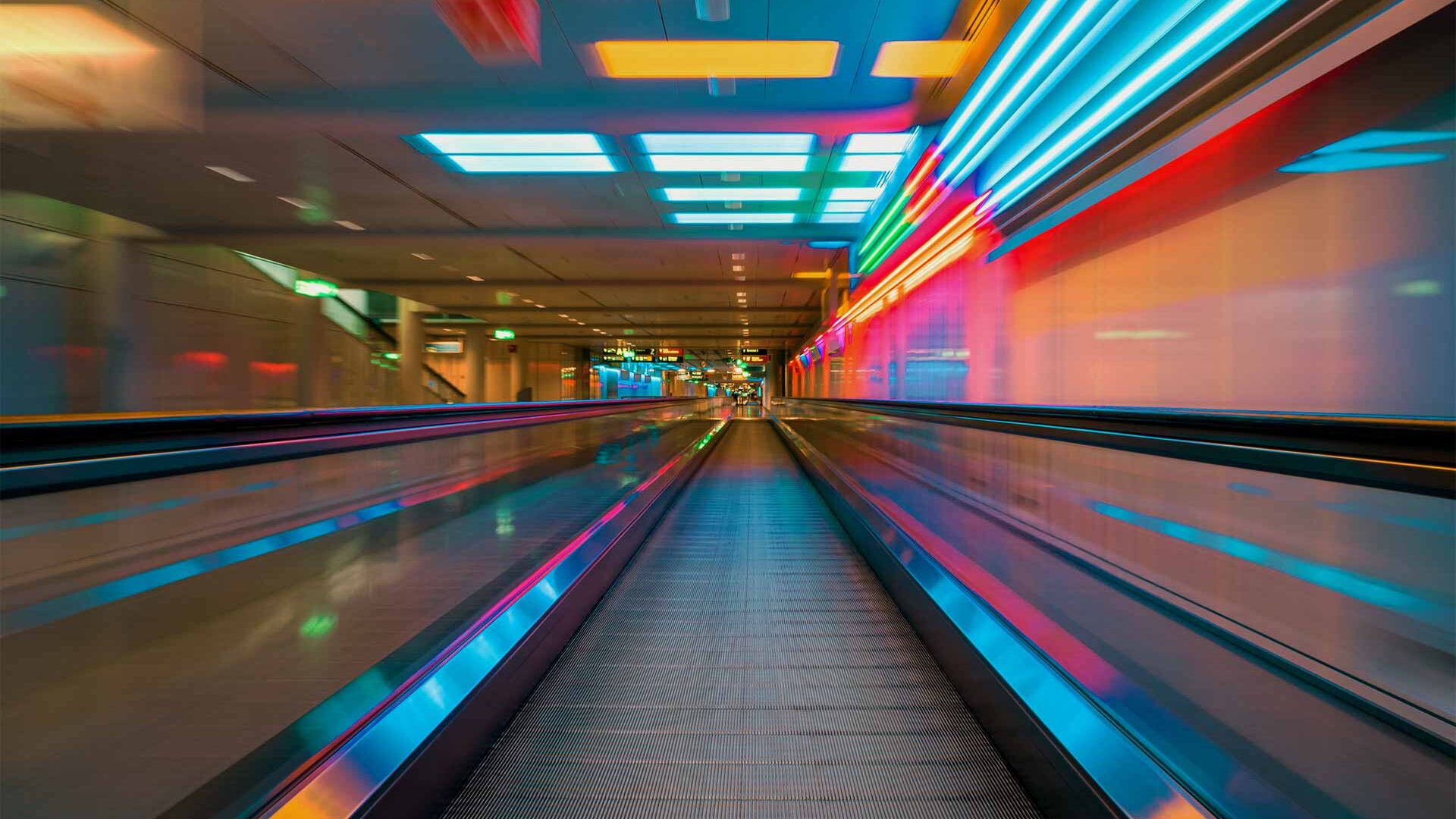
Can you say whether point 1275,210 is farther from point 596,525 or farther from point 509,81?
point 509,81

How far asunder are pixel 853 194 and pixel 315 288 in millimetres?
15054

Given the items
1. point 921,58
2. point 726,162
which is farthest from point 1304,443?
point 726,162

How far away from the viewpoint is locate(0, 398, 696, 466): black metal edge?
1.67m

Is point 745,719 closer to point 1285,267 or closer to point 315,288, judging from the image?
point 1285,267

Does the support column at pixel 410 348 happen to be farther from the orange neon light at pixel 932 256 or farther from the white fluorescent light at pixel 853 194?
the white fluorescent light at pixel 853 194

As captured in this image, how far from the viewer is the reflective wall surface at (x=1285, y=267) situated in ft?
8.59

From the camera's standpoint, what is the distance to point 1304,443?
1527 millimetres

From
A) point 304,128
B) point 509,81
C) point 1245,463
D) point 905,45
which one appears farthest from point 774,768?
A: point 304,128

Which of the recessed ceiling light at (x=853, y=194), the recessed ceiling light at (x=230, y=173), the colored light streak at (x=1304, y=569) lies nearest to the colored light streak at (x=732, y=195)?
the recessed ceiling light at (x=853, y=194)

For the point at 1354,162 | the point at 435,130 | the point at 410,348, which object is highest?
the point at 435,130

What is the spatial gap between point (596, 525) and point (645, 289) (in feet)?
45.9

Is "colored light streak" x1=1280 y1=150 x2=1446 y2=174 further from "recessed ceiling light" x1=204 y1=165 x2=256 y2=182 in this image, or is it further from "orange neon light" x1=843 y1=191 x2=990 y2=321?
"recessed ceiling light" x1=204 y1=165 x2=256 y2=182

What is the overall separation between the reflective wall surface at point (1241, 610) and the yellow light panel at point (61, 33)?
26.9 feet

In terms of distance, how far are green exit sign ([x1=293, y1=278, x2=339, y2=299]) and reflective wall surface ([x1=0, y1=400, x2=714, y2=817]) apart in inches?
507
